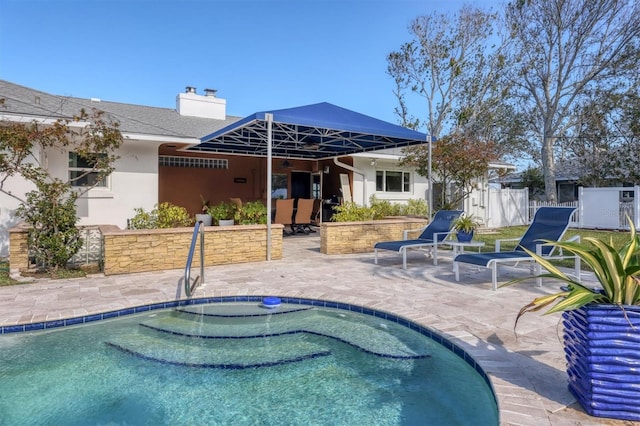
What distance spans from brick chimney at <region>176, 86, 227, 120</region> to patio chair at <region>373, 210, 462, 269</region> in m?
10.0

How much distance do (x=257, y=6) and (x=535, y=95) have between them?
56.5ft

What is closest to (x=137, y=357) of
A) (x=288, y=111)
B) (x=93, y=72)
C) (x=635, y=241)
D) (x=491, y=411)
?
(x=491, y=411)

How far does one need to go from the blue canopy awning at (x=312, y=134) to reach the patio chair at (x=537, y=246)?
3552mm

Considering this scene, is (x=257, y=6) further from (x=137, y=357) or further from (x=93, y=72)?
(x=137, y=357)

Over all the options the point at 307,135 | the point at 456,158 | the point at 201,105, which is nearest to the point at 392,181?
the point at 456,158

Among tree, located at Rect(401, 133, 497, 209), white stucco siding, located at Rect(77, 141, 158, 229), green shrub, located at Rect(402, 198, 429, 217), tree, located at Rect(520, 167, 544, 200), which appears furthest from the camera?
tree, located at Rect(520, 167, 544, 200)

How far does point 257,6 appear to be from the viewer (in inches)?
491

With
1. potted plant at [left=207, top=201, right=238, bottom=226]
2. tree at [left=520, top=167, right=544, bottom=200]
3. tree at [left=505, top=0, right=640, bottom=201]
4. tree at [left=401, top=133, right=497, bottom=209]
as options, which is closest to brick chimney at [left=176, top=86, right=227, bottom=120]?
potted plant at [left=207, top=201, right=238, bottom=226]

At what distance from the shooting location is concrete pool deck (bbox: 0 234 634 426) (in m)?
2.57

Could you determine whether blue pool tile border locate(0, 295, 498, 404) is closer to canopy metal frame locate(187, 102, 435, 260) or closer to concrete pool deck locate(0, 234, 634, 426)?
concrete pool deck locate(0, 234, 634, 426)

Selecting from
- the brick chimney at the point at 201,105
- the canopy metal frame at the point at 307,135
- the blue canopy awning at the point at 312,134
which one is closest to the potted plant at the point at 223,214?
the canopy metal frame at the point at 307,135

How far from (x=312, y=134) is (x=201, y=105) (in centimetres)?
673

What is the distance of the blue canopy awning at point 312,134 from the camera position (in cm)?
774

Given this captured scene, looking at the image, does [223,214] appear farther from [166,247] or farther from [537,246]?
[537,246]
